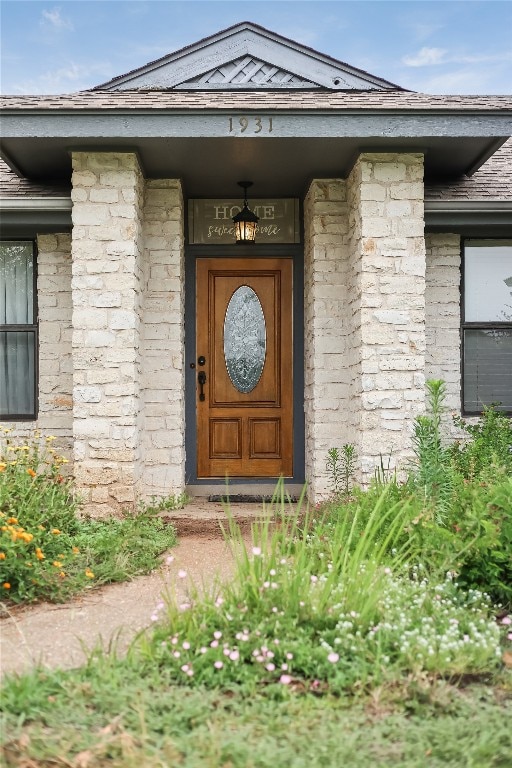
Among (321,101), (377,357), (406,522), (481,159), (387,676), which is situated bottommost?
(387,676)

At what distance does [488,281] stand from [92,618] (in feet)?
17.6

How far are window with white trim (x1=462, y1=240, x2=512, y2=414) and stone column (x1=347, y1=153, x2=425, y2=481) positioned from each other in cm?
138

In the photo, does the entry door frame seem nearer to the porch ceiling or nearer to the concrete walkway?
the porch ceiling

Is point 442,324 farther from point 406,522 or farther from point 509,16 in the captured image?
point 406,522

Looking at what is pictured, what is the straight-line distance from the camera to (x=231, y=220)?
7684mm

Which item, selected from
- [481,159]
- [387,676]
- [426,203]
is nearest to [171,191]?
[426,203]

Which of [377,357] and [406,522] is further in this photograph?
[377,357]

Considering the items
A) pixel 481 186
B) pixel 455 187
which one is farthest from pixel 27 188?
pixel 481 186

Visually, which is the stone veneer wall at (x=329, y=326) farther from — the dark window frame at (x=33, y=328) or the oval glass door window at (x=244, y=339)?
the dark window frame at (x=33, y=328)

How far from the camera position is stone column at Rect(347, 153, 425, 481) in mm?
6215

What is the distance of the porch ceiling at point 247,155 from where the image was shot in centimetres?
601

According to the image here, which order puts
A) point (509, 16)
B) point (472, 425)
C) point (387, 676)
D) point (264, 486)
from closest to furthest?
point (387, 676), point (509, 16), point (472, 425), point (264, 486)

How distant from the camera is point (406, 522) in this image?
3.92 metres

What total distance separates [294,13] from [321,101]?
333cm
